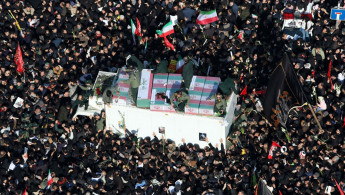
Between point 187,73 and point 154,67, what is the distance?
1768mm

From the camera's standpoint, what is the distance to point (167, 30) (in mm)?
28125

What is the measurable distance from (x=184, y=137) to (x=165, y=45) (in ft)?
14.9

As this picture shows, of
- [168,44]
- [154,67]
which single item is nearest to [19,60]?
[154,67]

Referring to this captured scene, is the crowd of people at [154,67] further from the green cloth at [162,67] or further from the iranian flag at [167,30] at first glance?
the green cloth at [162,67]

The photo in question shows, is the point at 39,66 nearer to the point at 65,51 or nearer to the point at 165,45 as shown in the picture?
the point at 65,51

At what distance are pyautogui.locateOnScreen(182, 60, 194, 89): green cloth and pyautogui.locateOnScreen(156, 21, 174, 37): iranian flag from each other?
2823 millimetres

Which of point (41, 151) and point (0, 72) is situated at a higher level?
point (0, 72)

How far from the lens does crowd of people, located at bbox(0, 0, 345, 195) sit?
24.7 meters

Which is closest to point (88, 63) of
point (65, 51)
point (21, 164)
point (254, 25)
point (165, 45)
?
point (65, 51)

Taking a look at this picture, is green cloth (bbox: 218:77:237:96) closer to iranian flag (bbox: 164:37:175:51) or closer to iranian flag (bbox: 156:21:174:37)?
iranian flag (bbox: 164:37:175:51)

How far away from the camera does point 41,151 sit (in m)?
26.8

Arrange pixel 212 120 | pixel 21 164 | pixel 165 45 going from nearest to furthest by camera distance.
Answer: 1. pixel 212 120
2. pixel 21 164
3. pixel 165 45

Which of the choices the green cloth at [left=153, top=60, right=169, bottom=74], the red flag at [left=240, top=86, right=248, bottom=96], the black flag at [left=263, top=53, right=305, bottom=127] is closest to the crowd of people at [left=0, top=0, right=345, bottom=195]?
the red flag at [left=240, top=86, right=248, bottom=96]

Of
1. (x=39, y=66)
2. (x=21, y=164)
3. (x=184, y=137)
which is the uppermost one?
(x=39, y=66)
